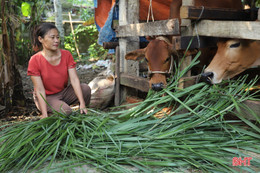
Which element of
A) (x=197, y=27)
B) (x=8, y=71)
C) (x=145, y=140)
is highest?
(x=197, y=27)

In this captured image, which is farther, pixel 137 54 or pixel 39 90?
pixel 137 54

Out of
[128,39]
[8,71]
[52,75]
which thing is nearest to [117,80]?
[128,39]

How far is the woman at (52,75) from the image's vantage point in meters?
3.28

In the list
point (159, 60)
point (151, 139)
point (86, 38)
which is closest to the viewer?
point (151, 139)

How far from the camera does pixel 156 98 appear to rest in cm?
279

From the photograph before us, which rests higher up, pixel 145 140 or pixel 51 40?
pixel 51 40

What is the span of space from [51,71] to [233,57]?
2235 millimetres

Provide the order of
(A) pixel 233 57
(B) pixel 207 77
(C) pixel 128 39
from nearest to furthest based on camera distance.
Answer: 1. (B) pixel 207 77
2. (A) pixel 233 57
3. (C) pixel 128 39

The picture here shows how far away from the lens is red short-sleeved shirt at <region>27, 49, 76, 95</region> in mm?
3312

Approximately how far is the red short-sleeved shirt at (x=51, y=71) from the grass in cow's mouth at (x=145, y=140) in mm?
754

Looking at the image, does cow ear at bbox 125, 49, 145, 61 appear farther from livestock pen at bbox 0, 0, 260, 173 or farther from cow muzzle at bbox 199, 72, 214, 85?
cow muzzle at bbox 199, 72, 214, 85

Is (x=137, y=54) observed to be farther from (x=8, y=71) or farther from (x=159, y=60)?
(x=8, y=71)

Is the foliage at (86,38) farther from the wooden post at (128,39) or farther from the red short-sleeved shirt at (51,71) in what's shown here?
the red short-sleeved shirt at (51,71)

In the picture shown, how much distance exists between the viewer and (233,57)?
3201mm
